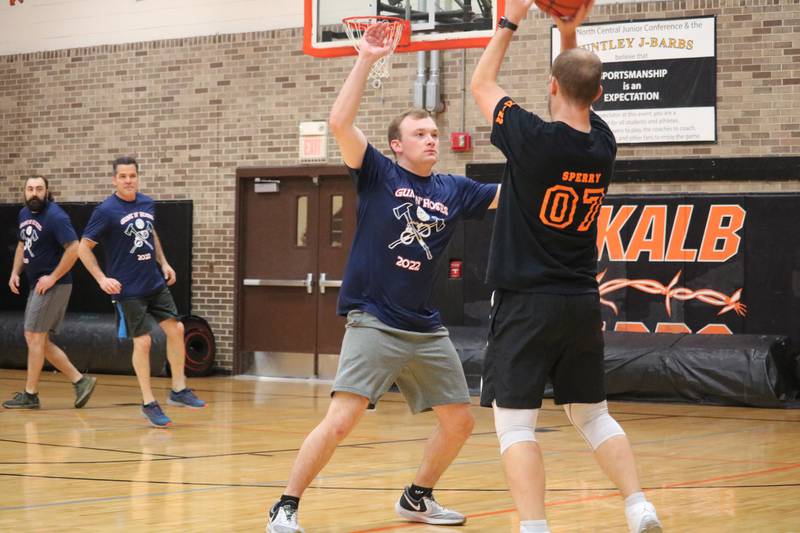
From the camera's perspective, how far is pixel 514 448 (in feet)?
12.8

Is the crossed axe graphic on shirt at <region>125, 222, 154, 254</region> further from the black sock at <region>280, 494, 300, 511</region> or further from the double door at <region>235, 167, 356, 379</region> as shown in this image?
the double door at <region>235, 167, 356, 379</region>

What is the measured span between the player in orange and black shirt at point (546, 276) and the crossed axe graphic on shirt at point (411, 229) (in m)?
0.89

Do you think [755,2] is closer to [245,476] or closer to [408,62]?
[408,62]

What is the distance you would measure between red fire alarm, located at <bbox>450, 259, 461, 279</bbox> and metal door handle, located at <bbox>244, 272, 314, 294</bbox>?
1.88 meters

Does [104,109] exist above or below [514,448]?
above

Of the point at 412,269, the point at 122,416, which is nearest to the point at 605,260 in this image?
the point at 122,416

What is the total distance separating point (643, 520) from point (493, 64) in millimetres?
1593

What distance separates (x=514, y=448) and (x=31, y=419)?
634 cm

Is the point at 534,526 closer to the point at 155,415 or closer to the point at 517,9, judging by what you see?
the point at 517,9

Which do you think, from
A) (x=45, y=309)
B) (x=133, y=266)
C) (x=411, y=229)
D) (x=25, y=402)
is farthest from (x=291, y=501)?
(x=25, y=402)

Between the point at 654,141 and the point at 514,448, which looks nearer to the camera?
the point at 514,448

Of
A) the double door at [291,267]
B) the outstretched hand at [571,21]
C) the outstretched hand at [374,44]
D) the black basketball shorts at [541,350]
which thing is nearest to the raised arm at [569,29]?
the outstretched hand at [571,21]

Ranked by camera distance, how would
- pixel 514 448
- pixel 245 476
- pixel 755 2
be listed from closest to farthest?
pixel 514 448 → pixel 245 476 → pixel 755 2

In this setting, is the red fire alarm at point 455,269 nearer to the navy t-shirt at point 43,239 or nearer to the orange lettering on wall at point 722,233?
the orange lettering on wall at point 722,233
